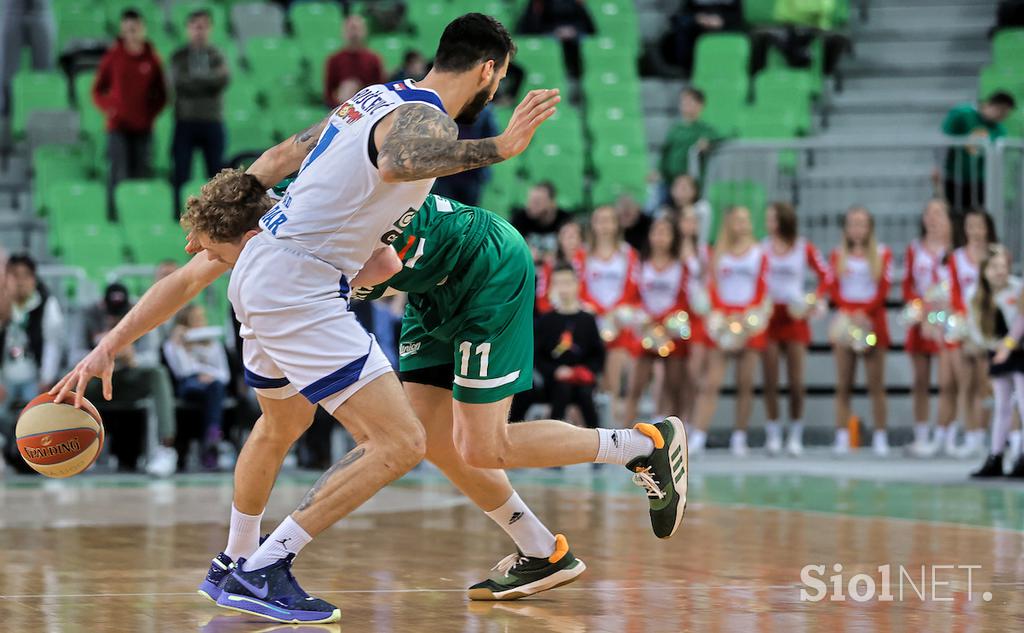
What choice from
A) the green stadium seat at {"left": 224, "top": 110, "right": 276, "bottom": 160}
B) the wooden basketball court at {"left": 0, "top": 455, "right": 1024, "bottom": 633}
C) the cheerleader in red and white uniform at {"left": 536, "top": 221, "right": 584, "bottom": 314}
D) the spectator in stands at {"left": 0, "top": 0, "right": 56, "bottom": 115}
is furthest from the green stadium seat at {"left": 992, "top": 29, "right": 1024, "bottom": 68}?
the spectator in stands at {"left": 0, "top": 0, "right": 56, "bottom": 115}

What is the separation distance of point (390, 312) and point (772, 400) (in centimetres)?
351

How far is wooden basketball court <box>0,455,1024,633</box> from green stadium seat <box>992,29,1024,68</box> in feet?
22.7

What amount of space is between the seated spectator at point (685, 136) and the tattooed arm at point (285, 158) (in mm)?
9989

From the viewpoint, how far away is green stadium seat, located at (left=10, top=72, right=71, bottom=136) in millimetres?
17594

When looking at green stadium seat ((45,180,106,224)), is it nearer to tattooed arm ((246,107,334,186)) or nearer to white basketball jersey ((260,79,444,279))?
tattooed arm ((246,107,334,186))

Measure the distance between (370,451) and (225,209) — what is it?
0.99 meters

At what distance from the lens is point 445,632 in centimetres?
517

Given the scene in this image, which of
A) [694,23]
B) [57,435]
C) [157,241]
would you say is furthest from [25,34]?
[57,435]

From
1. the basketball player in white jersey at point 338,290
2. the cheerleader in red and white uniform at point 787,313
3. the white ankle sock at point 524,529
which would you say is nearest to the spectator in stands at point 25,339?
the cheerleader in red and white uniform at point 787,313

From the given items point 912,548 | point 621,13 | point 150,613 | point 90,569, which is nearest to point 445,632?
point 150,613

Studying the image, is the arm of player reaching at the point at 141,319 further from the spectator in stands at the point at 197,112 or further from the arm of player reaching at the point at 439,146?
the spectator in stands at the point at 197,112

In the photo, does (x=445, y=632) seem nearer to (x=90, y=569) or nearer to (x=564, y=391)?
(x=90, y=569)

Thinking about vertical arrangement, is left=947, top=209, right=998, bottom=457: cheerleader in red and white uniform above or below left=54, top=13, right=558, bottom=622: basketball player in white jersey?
below

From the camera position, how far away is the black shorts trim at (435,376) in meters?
6.14
